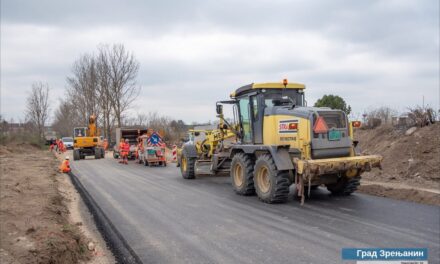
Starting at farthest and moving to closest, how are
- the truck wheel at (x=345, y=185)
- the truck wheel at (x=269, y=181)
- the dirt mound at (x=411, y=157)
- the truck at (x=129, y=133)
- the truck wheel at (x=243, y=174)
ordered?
1. the truck at (x=129, y=133)
2. the dirt mound at (x=411, y=157)
3. the truck wheel at (x=243, y=174)
4. the truck wheel at (x=345, y=185)
5. the truck wheel at (x=269, y=181)

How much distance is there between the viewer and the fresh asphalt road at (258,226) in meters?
5.97

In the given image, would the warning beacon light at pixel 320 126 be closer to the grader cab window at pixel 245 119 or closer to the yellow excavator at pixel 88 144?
the grader cab window at pixel 245 119

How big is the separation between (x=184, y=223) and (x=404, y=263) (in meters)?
5.26

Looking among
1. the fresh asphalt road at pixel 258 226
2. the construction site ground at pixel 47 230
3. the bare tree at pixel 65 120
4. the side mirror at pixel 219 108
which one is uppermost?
the bare tree at pixel 65 120

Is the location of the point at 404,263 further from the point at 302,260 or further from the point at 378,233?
the point at 378,233

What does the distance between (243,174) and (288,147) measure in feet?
5.43

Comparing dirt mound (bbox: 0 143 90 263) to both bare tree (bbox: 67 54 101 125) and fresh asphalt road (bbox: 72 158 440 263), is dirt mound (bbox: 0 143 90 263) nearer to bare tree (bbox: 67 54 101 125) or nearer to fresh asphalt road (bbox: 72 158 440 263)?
fresh asphalt road (bbox: 72 158 440 263)

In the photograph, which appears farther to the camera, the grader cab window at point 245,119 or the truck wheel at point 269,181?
the grader cab window at point 245,119

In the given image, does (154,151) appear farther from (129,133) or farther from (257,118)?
(257,118)

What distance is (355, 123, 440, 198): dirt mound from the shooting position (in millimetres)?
12859

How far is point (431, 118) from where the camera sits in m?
16.0

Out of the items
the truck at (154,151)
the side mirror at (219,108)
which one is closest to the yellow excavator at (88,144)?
the truck at (154,151)

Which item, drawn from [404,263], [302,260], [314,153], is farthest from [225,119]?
[404,263]

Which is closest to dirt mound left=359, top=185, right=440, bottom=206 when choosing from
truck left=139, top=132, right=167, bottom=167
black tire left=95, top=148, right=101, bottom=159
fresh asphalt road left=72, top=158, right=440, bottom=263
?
fresh asphalt road left=72, top=158, right=440, bottom=263
